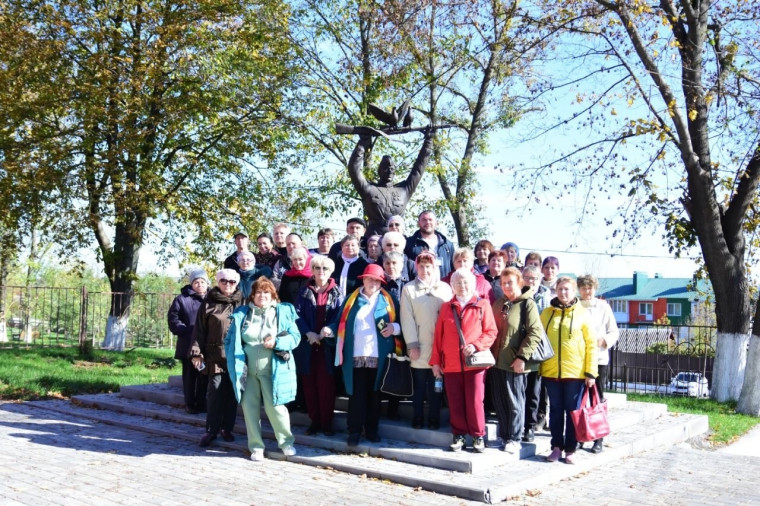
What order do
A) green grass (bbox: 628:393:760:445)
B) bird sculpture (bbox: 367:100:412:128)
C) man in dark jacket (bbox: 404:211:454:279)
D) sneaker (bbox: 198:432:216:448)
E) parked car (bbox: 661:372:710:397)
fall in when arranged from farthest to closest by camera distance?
parked car (bbox: 661:372:710:397)
green grass (bbox: 628:393:760:445)
bird sculpture (bbox: 367:100:412:128)
man in dark jacket (bbox: 404:211:454:279)
sneaker (bbox: 198:432:216:448)

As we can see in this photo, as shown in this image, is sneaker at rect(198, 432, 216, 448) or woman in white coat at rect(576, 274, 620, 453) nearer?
woman in white coat at rect(576, 274, 620, 453)

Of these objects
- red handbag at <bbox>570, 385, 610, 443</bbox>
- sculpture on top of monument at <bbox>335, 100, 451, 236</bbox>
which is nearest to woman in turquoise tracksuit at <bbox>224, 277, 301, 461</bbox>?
sculpture on top of monument at <bbox>335, 100, 451, 236</bbox>

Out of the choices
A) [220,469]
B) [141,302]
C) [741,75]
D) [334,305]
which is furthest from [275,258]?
[141,302]

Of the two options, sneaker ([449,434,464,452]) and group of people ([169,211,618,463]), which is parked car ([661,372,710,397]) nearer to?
group of people ([169,211,618,463])

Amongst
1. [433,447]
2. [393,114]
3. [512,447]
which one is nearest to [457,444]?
[433,447]

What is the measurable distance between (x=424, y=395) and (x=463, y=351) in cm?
90

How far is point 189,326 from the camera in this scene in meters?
9.09

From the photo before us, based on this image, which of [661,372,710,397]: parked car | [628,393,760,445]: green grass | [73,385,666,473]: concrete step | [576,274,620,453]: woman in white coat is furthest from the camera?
[661,372,710,397]: parked car

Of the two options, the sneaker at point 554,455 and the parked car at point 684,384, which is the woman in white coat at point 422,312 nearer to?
the sneaker at point 554,455

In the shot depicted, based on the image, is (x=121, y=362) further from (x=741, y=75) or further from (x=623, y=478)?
(x=741, y=75)

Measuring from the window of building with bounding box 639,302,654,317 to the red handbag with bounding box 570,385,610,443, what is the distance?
2600 inches

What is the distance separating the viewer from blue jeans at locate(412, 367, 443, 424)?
7.20m

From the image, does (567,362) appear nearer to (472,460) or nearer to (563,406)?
(563,406)

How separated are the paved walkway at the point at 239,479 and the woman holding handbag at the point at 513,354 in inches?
29.4
